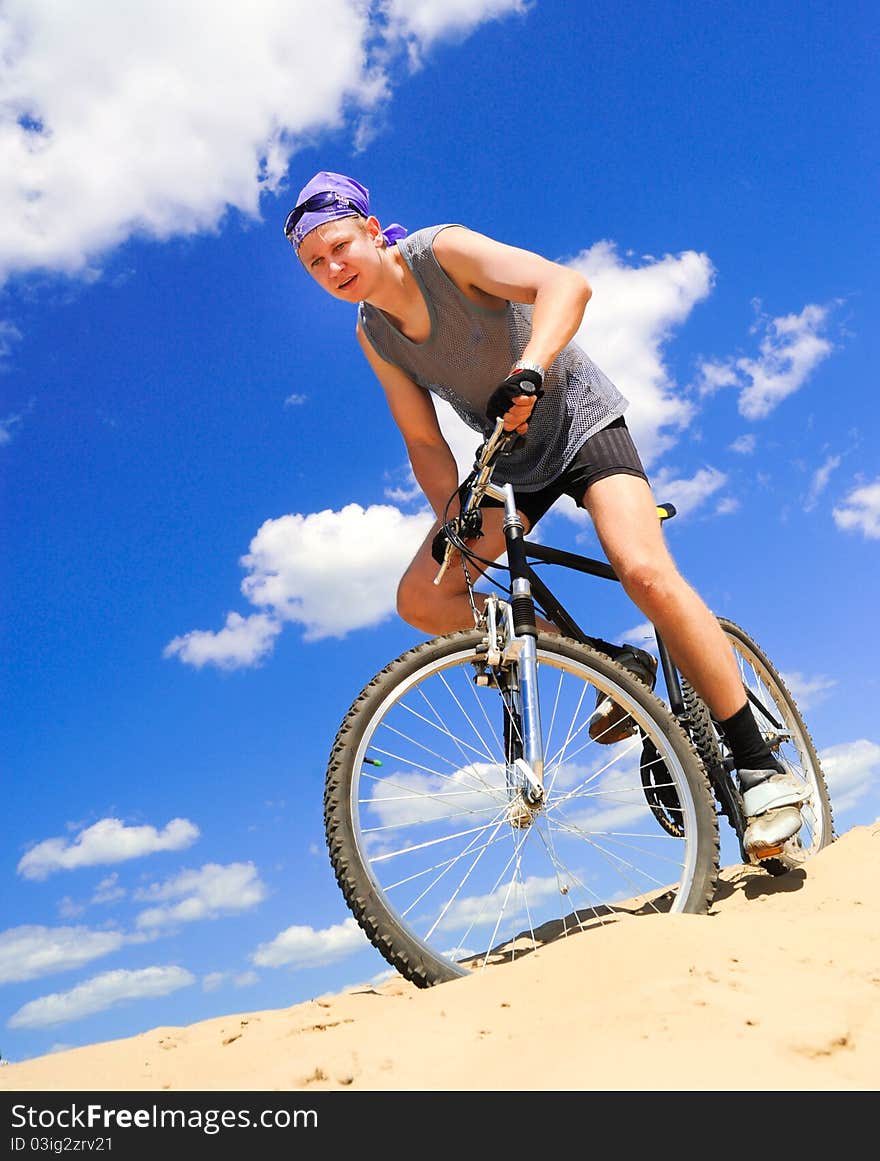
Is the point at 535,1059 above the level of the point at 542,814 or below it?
below

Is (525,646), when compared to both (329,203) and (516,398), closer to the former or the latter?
(516,398)

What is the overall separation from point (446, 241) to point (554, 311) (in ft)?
1.90

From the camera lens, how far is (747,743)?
3.61 metres

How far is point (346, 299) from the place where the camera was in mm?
3582

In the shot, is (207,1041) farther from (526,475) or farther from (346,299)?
(346,299)

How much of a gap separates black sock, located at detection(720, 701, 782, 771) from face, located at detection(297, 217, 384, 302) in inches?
86.5

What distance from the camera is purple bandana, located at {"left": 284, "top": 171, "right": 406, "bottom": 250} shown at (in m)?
3.48

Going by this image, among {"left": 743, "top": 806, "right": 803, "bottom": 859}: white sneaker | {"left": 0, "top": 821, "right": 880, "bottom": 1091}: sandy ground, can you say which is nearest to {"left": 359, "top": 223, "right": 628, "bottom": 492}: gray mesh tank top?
{"left": 743, "top": 806, "right": 803, "bottom": 859}: white sneaker

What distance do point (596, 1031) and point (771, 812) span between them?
188cm

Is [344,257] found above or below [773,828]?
above

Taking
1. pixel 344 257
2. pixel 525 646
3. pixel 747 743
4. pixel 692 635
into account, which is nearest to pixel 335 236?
pixel 344 257

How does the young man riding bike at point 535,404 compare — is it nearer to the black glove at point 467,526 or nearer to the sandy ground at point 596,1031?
the black glove at point 467,526

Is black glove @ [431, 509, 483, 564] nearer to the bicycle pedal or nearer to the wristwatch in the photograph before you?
the wristwatch
